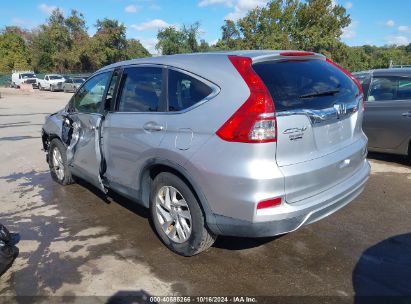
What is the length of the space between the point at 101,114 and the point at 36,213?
160 cm

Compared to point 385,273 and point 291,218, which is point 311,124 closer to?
point 291,218

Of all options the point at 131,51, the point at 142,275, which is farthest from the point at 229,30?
the point at 142,275

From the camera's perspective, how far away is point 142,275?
11.4 feet

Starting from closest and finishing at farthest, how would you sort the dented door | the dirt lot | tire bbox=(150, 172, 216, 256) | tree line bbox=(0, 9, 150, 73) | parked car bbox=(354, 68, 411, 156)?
the dirt lot, tire bbox=(150, 172, 216, 256), the dented door, parked car bbox=(354, 68, 411, 156), tree line bbox=(0, 9, 150, 73)

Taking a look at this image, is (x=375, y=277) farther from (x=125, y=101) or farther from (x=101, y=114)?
(x=101, y=114)

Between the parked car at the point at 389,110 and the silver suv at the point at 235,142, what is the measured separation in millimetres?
2744

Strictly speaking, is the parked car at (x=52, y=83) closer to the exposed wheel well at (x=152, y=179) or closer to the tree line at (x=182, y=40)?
the tree line at (x=182, y=40)

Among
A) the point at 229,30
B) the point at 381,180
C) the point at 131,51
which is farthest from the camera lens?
the point at 131,51

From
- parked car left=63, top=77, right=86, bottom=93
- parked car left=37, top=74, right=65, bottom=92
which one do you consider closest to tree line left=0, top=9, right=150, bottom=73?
parked car left=37, top=74, right=65, bottom=92

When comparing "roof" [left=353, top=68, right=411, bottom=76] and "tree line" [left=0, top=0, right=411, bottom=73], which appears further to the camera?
"tree line" [left=0, top=0, right=411, bottom=73]

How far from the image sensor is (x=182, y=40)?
65750 mm

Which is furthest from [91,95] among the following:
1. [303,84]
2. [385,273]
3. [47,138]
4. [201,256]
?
[385,273]

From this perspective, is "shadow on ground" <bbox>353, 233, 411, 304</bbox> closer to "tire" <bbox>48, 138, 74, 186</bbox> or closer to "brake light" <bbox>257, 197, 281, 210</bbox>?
"brake light" <bbox>257, 197, 281, 210</bbox>

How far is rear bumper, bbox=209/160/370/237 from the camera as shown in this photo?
306 cm
